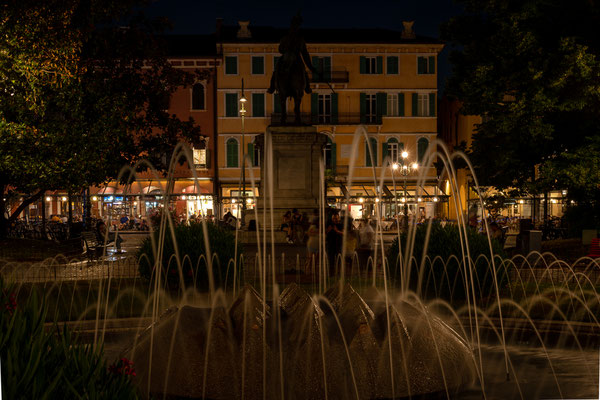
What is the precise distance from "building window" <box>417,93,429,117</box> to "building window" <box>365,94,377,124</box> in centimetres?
367

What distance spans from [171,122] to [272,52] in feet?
83.4

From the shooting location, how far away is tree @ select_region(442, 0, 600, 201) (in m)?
21.2

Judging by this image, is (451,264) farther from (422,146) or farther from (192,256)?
(422,146)

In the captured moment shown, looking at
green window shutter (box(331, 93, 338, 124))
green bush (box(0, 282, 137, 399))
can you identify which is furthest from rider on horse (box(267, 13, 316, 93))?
green window shutter (box(331, 93, 338, 124))

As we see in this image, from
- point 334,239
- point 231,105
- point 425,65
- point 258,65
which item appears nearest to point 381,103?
point 425,65

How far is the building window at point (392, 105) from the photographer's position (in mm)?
51812

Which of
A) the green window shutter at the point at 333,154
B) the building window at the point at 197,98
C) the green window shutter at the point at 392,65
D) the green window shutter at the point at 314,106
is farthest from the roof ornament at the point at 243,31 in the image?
the green window shutter at the point at 392,65

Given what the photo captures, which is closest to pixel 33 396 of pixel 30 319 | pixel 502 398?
pixel 30 319

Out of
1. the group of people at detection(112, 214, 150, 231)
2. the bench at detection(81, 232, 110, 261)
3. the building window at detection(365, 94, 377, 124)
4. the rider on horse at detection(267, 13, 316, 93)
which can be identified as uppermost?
the building window at detection(365, 94, 377, 124)

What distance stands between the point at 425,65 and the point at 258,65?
44.6ft

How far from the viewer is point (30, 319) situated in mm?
4219

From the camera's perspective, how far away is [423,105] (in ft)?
171

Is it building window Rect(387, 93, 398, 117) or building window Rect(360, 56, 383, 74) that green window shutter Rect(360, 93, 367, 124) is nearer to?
building window Rect(360, 56, 383, 74)

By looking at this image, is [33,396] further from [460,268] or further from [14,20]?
[14,20]
